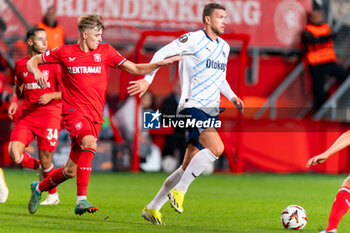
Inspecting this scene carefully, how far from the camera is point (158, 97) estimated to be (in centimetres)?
1703

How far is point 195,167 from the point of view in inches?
292

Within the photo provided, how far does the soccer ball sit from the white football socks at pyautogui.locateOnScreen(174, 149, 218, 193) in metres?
0.95

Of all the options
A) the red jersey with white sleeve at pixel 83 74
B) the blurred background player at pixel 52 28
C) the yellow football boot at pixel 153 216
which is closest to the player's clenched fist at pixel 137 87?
the red jersey with white sleeve at pixel 83 74

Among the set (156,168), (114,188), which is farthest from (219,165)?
(114,188)

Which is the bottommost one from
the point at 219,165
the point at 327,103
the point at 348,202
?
the point at 219,165

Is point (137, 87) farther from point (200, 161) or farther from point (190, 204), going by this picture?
point (190, 204)

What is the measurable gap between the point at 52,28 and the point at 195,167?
903 cm

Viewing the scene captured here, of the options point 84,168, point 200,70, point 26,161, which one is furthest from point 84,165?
point 26,161

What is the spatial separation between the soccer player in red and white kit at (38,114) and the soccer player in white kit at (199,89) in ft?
6.78

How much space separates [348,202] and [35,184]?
375 centimetres

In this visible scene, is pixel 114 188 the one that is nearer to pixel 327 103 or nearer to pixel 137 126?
pixel 137 126

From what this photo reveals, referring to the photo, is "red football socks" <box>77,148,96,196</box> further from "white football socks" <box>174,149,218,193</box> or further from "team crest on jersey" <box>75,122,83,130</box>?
"white football socks" <box>174,149,218,193</box>

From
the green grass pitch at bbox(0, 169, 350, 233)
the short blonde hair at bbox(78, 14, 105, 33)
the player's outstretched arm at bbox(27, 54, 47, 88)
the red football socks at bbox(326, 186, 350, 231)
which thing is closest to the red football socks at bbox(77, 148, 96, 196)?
the green grass pitch at bbox(0, 169, 350, 233)

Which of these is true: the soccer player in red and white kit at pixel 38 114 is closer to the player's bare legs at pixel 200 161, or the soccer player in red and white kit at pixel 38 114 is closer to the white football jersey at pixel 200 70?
the white football jersey at pixel 200 70
